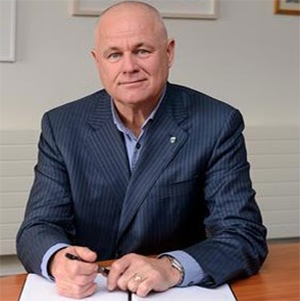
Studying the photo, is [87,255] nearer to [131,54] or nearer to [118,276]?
[118,276]

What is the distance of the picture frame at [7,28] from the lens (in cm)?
255

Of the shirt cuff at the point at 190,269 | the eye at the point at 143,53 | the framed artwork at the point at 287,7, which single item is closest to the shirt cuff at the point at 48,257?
the shirt cuff at the point at 190,269

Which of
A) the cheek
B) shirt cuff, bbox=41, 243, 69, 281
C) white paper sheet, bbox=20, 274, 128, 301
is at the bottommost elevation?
white paper sheet, bbox=20, 274, 128, 301

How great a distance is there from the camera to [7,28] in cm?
256

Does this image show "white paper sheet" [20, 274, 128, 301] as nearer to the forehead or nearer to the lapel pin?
Result: the lapel pin

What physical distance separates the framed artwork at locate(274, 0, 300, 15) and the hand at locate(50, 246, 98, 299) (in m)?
2.06

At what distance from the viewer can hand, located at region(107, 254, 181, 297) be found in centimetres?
118

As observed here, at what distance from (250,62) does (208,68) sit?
237mm

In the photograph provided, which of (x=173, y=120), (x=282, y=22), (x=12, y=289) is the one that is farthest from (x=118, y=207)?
(x=282, y=22)

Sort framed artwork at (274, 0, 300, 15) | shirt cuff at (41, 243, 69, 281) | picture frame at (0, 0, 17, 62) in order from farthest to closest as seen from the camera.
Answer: framed artwork at (274, 0, 300, 15) → picture frame at (0, 0, 17, 62) → shirt cuff at (41, 243, 69, 281)

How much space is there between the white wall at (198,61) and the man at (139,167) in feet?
3.28

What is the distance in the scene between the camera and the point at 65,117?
1.69m

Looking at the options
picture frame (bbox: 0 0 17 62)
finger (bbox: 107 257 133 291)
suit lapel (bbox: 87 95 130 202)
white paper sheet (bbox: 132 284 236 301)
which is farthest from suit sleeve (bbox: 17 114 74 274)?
picture frame (bbox: 0 0 17 62)

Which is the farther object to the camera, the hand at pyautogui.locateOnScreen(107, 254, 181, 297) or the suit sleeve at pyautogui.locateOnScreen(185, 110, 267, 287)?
the suit sleeve at pyautogui.locateOnScreen(185, 110, 267, 287)
